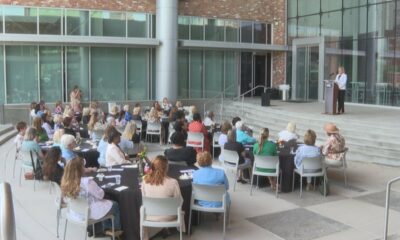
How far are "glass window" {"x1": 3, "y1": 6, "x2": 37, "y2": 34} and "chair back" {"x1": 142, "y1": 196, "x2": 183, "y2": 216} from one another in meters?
16.1

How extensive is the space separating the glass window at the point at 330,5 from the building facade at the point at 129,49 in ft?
9.41

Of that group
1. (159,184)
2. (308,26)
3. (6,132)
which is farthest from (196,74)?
(159,184)

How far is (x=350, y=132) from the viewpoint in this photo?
47.1 ft

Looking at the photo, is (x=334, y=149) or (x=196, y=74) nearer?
(x=334, y=149)

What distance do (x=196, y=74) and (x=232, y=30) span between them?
10.8ft

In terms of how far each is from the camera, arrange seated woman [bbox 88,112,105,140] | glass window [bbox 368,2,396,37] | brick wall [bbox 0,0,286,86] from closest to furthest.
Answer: seated woman [bbox 88,112,105,140]
glass window [bbox 368,2,396,37]
brick wall [bbox 0,0,286,86]

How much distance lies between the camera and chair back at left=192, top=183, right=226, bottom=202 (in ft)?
21.6

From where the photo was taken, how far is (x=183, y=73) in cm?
2423

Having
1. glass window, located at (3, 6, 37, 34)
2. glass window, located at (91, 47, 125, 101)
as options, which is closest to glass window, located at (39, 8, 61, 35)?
glass window, located at (3, 6, 37, 34)

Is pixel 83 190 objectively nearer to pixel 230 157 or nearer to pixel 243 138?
pixel 230 157

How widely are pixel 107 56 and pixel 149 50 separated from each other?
2.15 metres

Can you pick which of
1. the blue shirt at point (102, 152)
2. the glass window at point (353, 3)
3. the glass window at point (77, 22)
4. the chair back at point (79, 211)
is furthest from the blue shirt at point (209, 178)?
the glass window at point (353, 3)

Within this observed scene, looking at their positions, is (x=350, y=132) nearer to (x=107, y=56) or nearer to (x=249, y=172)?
(x=249, y=172)

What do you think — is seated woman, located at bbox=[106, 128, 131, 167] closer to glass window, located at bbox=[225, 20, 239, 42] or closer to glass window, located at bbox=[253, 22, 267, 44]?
glass window, located at bbox=[225, 20, 239, 42]
